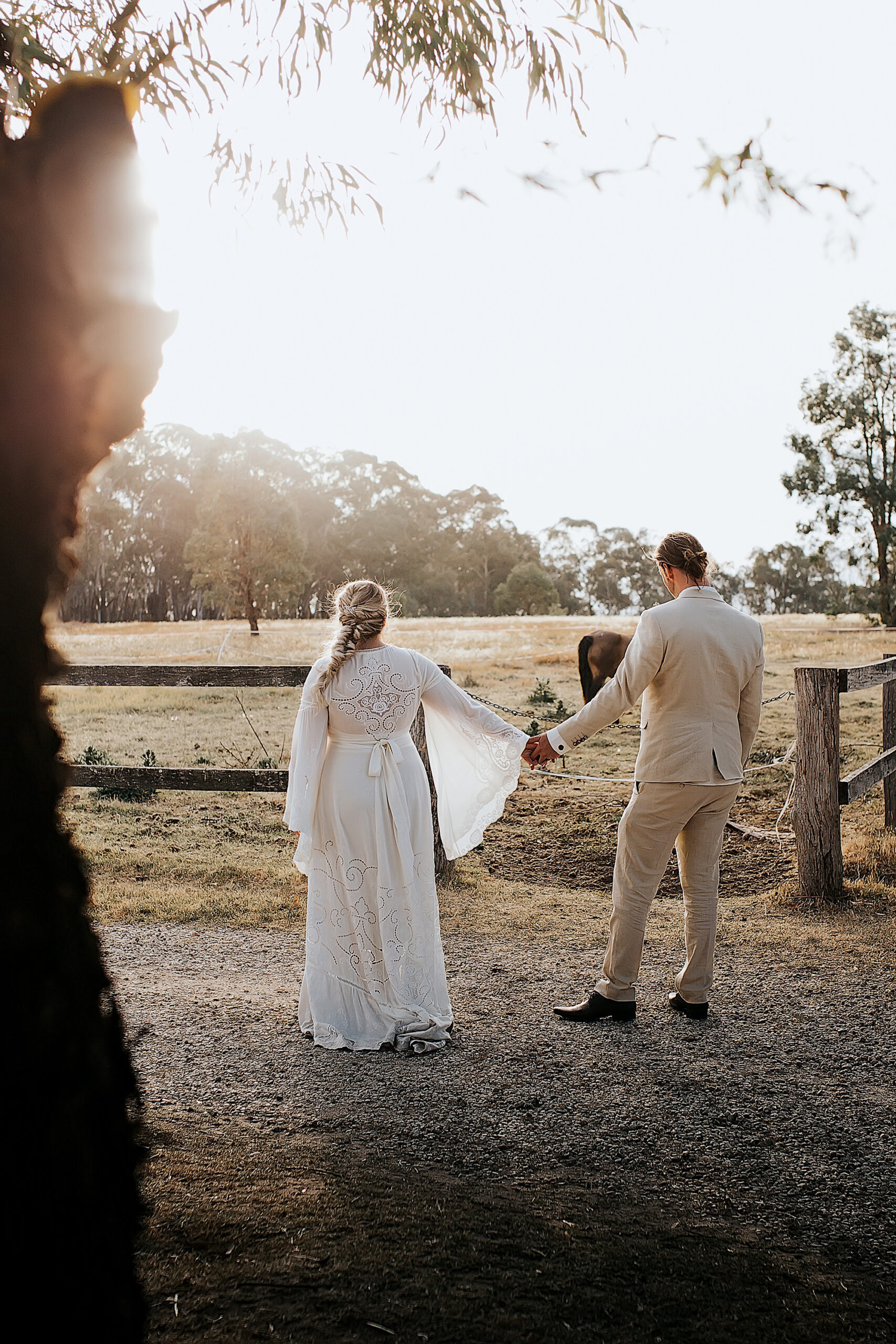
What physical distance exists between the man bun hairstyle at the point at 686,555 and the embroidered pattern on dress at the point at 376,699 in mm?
1383

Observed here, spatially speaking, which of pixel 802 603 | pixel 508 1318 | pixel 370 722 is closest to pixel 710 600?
pixel 370 722

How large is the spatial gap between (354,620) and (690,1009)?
2.44 m

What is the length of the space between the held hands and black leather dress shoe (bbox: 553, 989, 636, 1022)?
1.14m

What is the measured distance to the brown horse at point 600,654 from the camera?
24.3ft

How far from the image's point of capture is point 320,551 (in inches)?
2002

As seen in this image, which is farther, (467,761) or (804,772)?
(804,772)

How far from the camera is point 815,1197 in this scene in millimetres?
2953

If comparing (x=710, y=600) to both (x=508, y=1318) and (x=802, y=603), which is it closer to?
(x=508, y=1318)

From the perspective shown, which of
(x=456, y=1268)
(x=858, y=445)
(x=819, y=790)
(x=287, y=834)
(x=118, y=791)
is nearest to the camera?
(x=456, y=1268)

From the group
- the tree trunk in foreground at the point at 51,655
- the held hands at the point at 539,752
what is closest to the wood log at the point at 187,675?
the held hands at the point at 539,752

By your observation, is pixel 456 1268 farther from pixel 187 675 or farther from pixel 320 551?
pixel 320 551

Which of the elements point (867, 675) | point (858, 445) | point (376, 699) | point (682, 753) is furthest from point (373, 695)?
point (858, 445)

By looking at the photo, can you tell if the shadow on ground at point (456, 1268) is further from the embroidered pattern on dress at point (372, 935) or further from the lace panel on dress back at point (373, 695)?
the lace panel on dress back at point (373, 695)

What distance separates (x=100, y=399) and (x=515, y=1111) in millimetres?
3068
